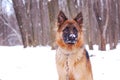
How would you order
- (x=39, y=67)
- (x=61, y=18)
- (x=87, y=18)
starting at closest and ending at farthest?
(x=61, y=18) → (x=39, y=67) → (x=87, y=18)

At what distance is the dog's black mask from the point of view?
619 centimetres

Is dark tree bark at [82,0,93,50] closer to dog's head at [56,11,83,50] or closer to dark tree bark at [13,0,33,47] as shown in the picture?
dark tree bark at [13,0,33,47]

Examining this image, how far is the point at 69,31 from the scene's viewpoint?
20.6 feet

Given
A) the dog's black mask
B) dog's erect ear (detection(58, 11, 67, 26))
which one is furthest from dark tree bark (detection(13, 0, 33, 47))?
the dog's black mask

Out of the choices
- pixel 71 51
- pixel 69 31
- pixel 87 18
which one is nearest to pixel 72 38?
pixel 69 31

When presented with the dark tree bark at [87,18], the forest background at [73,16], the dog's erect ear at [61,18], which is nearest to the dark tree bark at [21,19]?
the forest background at [73,16]

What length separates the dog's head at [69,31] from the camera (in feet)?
20.4

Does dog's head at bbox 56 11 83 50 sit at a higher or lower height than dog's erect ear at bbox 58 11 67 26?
lower

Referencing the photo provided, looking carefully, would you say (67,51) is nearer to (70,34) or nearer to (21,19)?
(70,34)

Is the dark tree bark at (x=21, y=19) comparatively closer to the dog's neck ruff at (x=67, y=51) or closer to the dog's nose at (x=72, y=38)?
the dog's neck ruff at (x=67, y=51)

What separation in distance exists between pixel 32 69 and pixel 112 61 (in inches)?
141

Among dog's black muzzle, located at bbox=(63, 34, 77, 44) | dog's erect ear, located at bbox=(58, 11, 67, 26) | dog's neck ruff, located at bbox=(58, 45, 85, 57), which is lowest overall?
dog's neck ruff, located at bbox=(58, 45, 85, 57)

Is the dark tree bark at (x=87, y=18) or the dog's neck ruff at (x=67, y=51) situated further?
the dark tree bark at (x=87, y=18)

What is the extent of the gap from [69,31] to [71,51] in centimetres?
39
